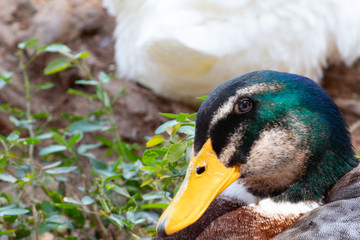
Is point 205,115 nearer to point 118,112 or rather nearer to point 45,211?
point 45,211

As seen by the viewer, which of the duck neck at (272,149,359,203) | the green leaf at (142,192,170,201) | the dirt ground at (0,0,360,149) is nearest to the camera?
the duck neck at (272,149,359,203)

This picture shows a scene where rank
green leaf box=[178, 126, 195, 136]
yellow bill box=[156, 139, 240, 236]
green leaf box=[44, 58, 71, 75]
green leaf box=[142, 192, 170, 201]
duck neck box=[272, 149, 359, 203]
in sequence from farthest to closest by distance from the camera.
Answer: green leaf box=[44, 58, 71, 75] → green leaf box=[142, 192, 170, 201] → green leaf box=[178, 126, 195, 136] → duck neck box=[272, 149, 359, 203] → yellow bill box=[156, 139, 240, 236]

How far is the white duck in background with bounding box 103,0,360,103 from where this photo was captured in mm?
2783

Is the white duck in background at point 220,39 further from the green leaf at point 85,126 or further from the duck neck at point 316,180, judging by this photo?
the duck neck at point 316,180

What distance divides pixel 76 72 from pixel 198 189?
1984 mm

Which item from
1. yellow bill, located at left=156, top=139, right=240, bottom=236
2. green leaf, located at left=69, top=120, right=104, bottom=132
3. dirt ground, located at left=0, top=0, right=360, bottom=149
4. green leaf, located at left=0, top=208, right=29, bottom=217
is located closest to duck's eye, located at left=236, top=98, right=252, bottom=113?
yellow bill, located at left=156, top=139, right=240, bottom=236

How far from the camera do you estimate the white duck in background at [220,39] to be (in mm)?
2783

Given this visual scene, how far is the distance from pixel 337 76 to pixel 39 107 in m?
1.92

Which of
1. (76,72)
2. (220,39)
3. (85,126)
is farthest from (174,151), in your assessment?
(76,72)

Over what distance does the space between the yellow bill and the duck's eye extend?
4.7 inches

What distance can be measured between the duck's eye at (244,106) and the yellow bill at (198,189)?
0.39 ft

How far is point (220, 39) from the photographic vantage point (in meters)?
2.80

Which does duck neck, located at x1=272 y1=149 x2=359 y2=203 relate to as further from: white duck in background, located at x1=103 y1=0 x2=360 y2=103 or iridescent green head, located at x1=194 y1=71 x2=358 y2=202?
white duck in background, located at x1=103 y1=0 x2=360 y2=103

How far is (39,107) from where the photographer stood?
3156 millimetres
